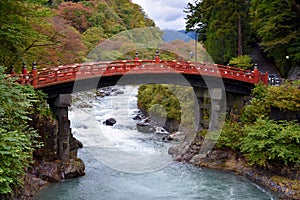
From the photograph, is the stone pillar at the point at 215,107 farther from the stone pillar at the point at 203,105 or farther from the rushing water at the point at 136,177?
the rushing water at the point at 136,177

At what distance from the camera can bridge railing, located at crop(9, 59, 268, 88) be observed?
69.6 ft

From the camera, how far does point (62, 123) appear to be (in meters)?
22.7

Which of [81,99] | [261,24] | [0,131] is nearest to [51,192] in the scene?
[0,131]

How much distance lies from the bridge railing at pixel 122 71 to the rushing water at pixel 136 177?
6.05m

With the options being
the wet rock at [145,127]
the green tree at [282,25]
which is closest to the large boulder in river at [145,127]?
the wet rock at [145,127]

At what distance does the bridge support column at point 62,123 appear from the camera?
2234 cm

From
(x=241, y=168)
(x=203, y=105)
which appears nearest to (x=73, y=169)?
(x=241, y=168)

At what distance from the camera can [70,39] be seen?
113 ft

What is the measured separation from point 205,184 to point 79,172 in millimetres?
7556

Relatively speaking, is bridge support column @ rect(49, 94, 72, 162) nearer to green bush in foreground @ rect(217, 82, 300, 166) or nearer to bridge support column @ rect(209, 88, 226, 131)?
green bush in foreground @ rect(217, 82, 300, 166)

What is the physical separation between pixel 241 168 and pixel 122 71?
9788 mm

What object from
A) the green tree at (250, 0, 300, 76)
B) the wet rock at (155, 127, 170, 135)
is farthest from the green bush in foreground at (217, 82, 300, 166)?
the wet rock at (155, 127, 170, 135)

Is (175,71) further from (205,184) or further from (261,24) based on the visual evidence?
(261,24)

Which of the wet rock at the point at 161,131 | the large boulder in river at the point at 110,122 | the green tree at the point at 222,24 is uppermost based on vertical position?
the green tree at the point at 222,24
